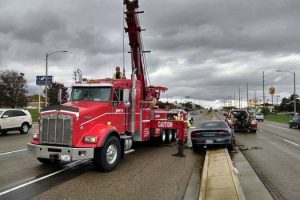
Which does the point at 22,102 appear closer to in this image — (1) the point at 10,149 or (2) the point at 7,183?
(1) the point at 10,149

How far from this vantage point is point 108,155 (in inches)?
452

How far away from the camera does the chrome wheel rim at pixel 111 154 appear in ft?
37.7

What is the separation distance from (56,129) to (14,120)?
1631 cm

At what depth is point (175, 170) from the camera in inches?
461

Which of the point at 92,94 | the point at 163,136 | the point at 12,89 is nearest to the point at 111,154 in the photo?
the point at 92,94

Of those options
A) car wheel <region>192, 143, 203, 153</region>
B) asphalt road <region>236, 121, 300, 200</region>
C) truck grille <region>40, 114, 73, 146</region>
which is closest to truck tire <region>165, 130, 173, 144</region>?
car wheel <region>192, 143, 203, 153</region>

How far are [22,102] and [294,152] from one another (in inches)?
2376

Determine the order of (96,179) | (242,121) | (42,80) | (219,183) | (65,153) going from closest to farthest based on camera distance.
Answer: (219,183), (96,179), (65,153), (242,121), (42,80)

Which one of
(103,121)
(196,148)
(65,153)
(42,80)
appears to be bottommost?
(196,148)

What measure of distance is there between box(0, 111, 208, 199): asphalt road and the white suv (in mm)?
11310

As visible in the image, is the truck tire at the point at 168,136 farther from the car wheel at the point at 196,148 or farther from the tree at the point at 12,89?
the tree at the point at 12,89

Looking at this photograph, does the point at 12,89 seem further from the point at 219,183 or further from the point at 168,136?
the point at 219,183

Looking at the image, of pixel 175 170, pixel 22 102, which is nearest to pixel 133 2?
pixel 175 170

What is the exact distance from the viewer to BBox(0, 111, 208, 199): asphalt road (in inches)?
332
